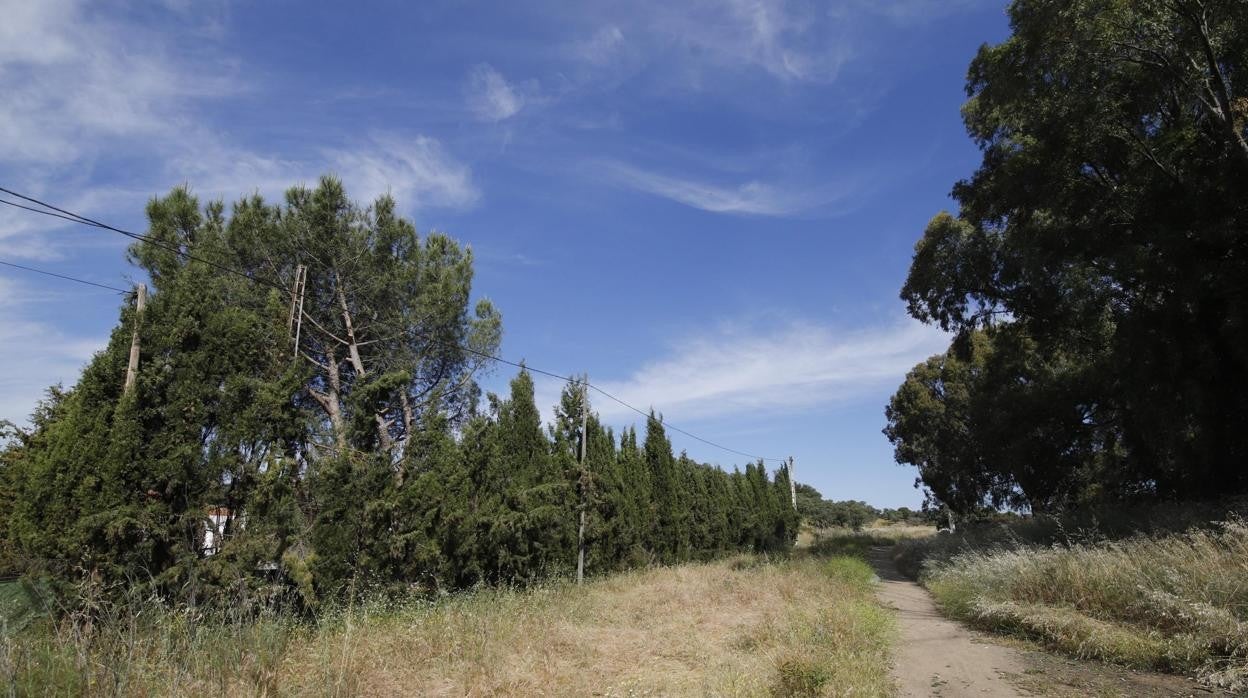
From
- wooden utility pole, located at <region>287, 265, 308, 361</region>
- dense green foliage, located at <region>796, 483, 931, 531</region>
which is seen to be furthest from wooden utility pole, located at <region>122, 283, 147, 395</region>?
dense green foliage, located at <region>796, 483, 931, 531</region>

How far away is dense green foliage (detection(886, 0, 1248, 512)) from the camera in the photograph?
10203mm

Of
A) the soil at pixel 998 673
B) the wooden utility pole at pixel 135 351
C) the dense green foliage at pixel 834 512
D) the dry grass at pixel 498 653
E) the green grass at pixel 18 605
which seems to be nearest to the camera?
the dry grass at pixel 498 653

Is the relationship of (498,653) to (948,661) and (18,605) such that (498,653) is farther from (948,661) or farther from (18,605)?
(948,661)

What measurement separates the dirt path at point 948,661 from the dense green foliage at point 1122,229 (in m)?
6.73

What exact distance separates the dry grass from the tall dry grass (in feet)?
6.64

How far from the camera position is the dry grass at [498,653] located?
13.3 feet

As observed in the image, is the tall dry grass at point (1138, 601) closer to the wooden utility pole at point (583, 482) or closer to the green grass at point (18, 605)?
the wooden utility pole at point (583, 482)

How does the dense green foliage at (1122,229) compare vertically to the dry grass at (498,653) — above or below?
above

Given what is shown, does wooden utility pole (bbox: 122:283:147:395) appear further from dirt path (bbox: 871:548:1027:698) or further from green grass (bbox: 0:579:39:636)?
dirt path (bbox: 871:548:1027:698)

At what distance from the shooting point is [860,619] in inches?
323

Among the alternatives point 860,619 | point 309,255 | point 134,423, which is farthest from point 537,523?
point 309,255

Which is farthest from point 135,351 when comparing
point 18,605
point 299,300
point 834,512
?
point 834,512

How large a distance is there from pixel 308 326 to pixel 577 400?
293 inches

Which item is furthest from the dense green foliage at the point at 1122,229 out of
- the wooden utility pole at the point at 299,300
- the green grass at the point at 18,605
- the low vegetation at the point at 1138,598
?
the green grass at the point at 18,605
